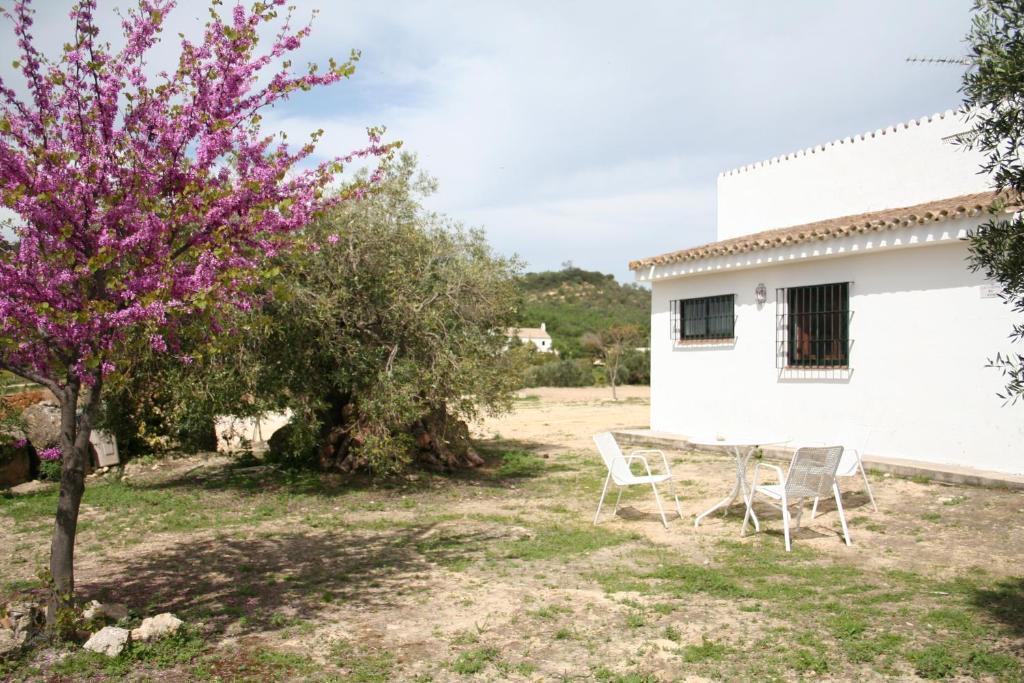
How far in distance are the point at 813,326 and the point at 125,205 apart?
31.7 feet

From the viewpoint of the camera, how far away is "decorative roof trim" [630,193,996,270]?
30.7 feet

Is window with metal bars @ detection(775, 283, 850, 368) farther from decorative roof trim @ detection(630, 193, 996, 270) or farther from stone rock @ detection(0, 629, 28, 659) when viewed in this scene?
stone rock @ detection(0, 629, 28, 659)

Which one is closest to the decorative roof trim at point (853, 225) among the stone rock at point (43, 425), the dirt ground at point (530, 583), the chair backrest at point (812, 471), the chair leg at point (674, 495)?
the dirt ground at point (530, 583)

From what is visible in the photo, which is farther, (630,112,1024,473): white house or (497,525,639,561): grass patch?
(630,112,1024,473): white house

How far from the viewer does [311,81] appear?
518 cm

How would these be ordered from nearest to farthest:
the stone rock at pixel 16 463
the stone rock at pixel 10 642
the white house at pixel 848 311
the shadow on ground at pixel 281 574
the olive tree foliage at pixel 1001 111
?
the olive tree foliage at pixel 1001 111
the stone rock at pixel 10 642
the shadow on ground at pixel 281 574
the white house at pixel 848 311
the stone rock at pixel 16 463

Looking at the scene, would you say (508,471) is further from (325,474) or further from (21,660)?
(21,660)

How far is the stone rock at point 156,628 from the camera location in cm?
459

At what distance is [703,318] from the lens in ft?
44.6

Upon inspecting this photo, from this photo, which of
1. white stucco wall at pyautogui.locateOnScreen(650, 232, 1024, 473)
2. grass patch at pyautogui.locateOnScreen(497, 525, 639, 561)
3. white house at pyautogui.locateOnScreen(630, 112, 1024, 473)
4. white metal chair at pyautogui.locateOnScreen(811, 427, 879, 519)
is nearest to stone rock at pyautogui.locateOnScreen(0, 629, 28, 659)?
grass patch at pyautogui.locateOnScreen(497, 525, 639, 561)

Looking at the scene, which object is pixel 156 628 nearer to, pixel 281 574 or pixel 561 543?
pixel 281 574

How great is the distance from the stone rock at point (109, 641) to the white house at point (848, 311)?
7.59 metres

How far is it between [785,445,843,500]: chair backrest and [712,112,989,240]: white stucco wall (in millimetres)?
5757

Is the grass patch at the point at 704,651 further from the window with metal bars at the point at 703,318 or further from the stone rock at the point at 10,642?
the window with metal bars at the point at 703,318
